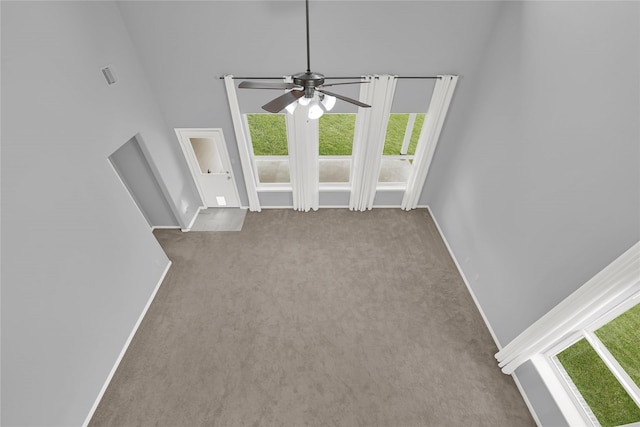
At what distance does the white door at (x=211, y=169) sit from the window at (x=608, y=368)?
16.5 ft

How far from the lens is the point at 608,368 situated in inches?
92.4

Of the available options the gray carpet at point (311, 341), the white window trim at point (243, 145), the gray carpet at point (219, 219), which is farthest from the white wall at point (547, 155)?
the gray carpet at point (219, 219)

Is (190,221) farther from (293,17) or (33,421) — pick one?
(293,17)

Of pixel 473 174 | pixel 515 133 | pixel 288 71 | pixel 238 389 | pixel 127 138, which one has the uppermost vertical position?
pixel 288 71

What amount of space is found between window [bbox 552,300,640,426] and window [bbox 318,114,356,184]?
13.2ft

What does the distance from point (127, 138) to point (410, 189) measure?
452 cm

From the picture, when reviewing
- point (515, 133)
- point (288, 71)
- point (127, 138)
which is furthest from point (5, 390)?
point (515, 133)

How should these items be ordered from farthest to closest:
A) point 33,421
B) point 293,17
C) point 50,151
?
point 293,17
point 50,151
point 33,421

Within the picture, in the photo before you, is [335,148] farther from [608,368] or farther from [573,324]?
[608,368]

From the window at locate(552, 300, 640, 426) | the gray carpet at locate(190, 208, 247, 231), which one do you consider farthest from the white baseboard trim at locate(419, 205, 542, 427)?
the gray carpet at locate(190, 208, 247, 231)

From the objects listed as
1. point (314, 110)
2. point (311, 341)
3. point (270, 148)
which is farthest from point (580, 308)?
point (270, 148)

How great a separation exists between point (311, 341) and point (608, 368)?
278cm

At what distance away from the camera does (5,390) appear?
7.10ft

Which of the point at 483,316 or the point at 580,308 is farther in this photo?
the point at 483,316
